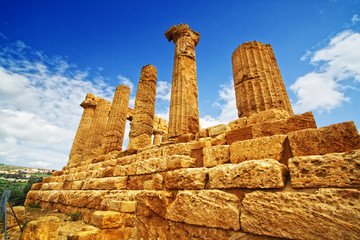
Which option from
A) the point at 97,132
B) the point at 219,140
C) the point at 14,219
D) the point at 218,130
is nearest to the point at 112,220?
the point at 219,140

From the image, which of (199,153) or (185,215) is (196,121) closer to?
(199,153)

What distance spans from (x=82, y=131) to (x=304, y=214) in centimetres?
1466

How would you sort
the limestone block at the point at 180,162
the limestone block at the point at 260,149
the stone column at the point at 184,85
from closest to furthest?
the limestone block at the point at 260,149 → the limestone block at the point at 180,162 → the stone column at the point at 184,85

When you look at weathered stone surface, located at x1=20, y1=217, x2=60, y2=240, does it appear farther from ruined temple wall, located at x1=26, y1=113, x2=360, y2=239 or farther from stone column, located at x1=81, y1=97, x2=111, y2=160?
stone column, located at x1=81, y1=97, x2=111, y2=160

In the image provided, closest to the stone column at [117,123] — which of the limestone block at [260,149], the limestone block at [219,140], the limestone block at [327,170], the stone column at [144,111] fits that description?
the stone column at [144,111]

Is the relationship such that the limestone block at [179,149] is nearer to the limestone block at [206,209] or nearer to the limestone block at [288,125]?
the limestone block at [206,209]

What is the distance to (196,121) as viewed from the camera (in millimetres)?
6285

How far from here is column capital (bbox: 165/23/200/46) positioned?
773 cm

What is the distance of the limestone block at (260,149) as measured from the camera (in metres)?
2.33

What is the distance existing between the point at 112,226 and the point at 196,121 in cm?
417

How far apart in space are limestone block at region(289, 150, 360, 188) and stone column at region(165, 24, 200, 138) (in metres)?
4.13

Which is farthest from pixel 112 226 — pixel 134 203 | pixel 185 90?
pixel 185 90

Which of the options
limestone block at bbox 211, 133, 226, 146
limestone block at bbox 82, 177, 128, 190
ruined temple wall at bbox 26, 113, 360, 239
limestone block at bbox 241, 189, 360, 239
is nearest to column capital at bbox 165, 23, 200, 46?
ruined temple wall at bbox 26, 113, 360, 239

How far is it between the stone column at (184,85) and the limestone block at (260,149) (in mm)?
3201
